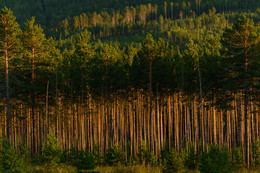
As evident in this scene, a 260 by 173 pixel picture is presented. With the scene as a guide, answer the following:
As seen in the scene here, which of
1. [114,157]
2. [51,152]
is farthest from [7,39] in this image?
[114,157]

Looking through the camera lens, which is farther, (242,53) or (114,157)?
(114,157)

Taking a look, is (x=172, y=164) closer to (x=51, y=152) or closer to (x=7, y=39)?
(x=51, y=152)

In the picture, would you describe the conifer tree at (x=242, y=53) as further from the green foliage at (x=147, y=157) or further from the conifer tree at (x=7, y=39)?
the conifer tree at (x=7, y=39)

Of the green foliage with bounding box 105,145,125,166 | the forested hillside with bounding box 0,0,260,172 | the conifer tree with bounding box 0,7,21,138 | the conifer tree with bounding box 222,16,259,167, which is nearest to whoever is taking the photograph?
the conifer tree with bounding box 222,16,259,167

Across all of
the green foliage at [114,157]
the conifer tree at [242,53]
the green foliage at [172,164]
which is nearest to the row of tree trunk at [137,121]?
the green foliage at [114,157]

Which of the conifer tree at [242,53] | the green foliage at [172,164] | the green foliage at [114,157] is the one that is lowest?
the green foliage at [114,157]

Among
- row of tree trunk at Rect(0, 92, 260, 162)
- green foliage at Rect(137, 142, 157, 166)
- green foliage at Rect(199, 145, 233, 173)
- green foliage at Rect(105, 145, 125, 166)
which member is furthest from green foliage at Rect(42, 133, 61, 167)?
green foliage at Rect(199, 145, 233, 173)

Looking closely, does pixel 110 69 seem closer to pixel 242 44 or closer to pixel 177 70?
pixel 177 70

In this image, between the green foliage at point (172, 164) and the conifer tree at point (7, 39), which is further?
the conifer tree at point (7, 39)

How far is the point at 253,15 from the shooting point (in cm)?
16900

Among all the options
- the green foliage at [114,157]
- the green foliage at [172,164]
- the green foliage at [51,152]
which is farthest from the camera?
the green foliage at [114,157]

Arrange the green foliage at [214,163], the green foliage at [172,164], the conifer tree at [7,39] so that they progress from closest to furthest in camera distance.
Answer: the green foliage at [214,163] → the green foliage at [172,164] → the conifer tree at [7,39]

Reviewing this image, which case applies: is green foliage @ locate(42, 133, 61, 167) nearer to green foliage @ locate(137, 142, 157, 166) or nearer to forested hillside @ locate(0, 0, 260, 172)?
forested hillside @ locate(0, 0, 260, 172)

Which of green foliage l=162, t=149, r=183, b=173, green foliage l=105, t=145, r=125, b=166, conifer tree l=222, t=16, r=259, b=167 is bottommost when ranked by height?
green foliage l=105, t=145, r=125, b=166
